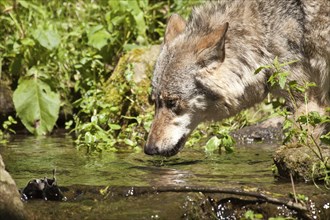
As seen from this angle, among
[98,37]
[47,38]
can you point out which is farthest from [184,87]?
[47,38]

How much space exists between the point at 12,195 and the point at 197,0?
619cm

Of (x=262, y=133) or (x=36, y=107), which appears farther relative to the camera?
(x=36, y=107)

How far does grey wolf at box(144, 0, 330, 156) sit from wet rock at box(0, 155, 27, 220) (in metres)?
2.20

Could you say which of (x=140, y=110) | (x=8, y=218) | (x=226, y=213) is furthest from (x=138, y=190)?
(x=140, y=110)

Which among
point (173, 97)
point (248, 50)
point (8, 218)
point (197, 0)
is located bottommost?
point (8, 218)

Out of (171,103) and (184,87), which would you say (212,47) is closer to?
(184,87)

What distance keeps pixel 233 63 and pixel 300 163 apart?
4.68 feet

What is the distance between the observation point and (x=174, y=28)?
7766mm

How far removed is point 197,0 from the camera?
10.9 meters

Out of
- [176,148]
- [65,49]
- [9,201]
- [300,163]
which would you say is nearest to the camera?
[9,201]

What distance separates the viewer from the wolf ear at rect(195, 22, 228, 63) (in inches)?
278

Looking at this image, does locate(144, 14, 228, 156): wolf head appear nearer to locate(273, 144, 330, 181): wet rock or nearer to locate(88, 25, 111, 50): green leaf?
locate(273, 144, 330, 181): wet rock

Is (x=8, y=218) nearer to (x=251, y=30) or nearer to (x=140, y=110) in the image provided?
(x=251, y=30)

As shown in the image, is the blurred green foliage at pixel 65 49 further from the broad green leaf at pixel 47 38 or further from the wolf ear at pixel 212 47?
the wolf ear at pixel 212 47
